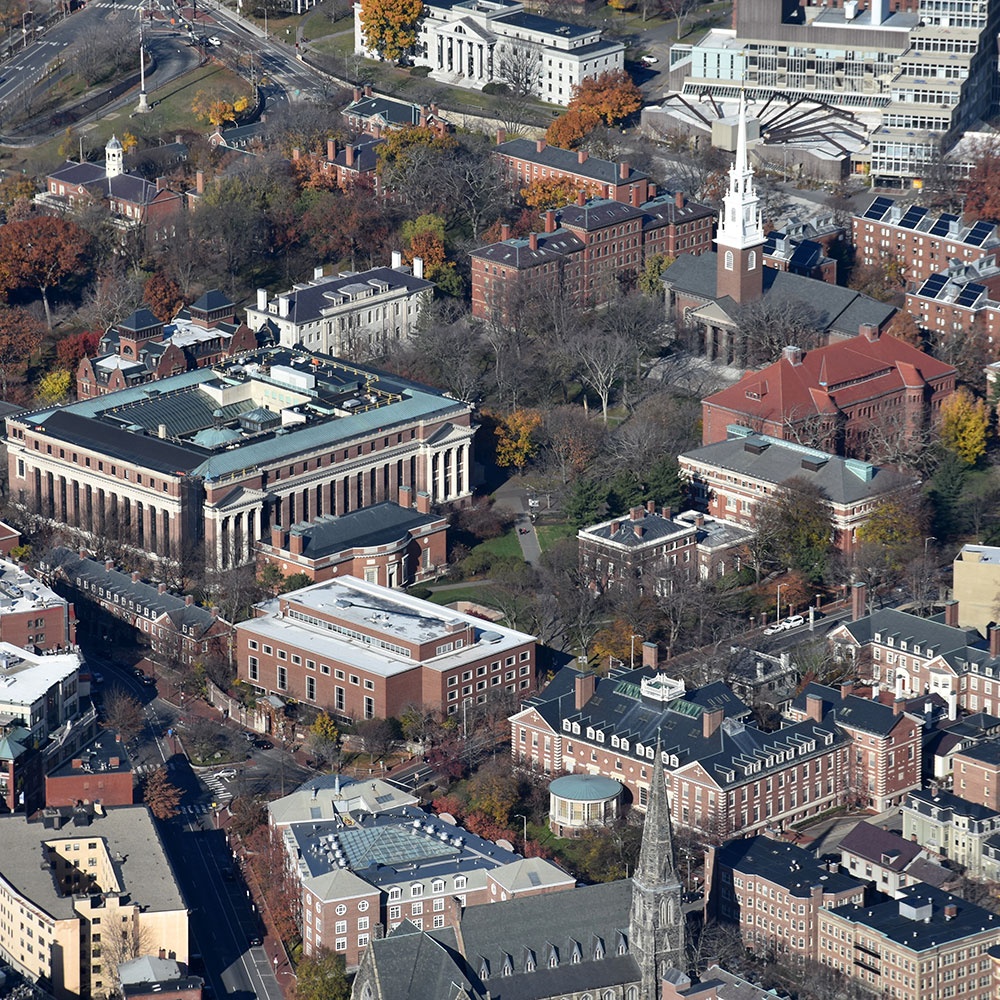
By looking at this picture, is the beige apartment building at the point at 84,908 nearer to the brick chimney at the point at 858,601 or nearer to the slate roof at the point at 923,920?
the slate roof at the point at 923,920

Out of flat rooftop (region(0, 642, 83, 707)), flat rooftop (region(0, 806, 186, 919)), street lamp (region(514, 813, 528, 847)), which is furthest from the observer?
flat rooftop (region(0, 642, 83, 707))

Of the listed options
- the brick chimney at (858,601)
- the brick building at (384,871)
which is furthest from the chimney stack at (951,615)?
the brick building at (384,871)

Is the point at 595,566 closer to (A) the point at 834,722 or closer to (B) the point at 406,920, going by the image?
(A) the point at 834,722

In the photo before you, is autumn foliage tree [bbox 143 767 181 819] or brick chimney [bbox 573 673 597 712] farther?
brick chimney [bbox 573 673 597 712]

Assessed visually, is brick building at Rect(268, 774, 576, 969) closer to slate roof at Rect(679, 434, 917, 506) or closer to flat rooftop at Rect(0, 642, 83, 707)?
flat rooftop at Rect(0, 642, 83, 707)

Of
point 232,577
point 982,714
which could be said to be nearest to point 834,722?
point 982,714

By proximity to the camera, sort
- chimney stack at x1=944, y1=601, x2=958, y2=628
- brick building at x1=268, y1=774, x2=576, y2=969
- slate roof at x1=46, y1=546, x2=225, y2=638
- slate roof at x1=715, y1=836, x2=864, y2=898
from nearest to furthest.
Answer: brick building at x1=268, y1=774, x2=576, y2=969 < slate roof at x1=715, y1=836, x2=864, y2=898 < chimney stack at x1=944, y1=601, x2=958, y2=628 < slate roof at x1=46, y1=546, x2=225, y2=638

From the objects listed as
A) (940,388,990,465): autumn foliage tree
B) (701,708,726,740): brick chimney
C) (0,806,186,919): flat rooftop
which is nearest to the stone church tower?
(701,708,726,740): brick chimney
